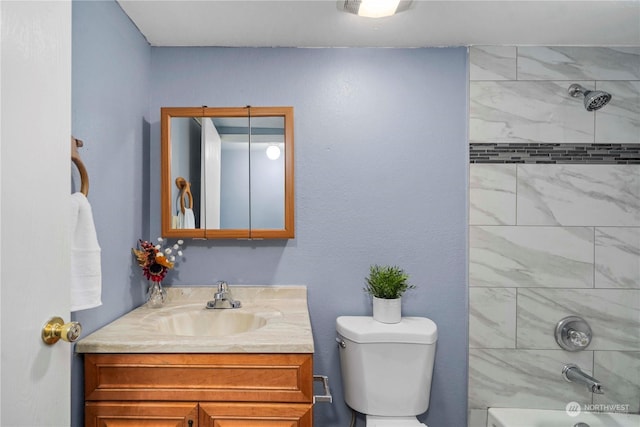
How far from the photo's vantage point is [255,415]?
1309 millimetres

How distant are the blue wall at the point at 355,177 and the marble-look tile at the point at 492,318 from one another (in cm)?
5

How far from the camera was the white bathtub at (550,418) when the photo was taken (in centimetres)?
183

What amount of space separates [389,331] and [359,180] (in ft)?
2.30

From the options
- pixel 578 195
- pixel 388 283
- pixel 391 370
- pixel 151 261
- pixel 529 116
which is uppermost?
pixel 529 116

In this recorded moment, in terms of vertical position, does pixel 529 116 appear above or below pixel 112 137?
above

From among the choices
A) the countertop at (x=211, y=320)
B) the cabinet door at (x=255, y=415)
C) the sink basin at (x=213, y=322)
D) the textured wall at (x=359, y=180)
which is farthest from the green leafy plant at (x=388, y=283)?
the cabinet door at (x=255, y=415)

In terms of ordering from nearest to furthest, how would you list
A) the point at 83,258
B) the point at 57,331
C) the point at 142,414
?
the point at 57,331, the point at 83,258, the point at 142,414

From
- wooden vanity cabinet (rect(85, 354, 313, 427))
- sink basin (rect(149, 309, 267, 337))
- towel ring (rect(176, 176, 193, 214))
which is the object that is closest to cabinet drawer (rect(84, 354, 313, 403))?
wooden vanity cabinet (rect(85, 354, 313, 427))

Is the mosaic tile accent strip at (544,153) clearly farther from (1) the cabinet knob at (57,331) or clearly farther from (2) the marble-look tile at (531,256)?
(1) the cabinet knob at (57,331)

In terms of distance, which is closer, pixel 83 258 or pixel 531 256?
pixel 83 258

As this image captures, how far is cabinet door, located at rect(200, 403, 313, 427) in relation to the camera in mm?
1302

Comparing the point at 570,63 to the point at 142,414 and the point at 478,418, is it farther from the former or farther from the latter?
the point at 142,414

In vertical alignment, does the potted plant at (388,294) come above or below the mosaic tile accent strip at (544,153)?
below

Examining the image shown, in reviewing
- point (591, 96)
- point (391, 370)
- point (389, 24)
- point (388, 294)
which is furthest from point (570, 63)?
point (391, 370)
